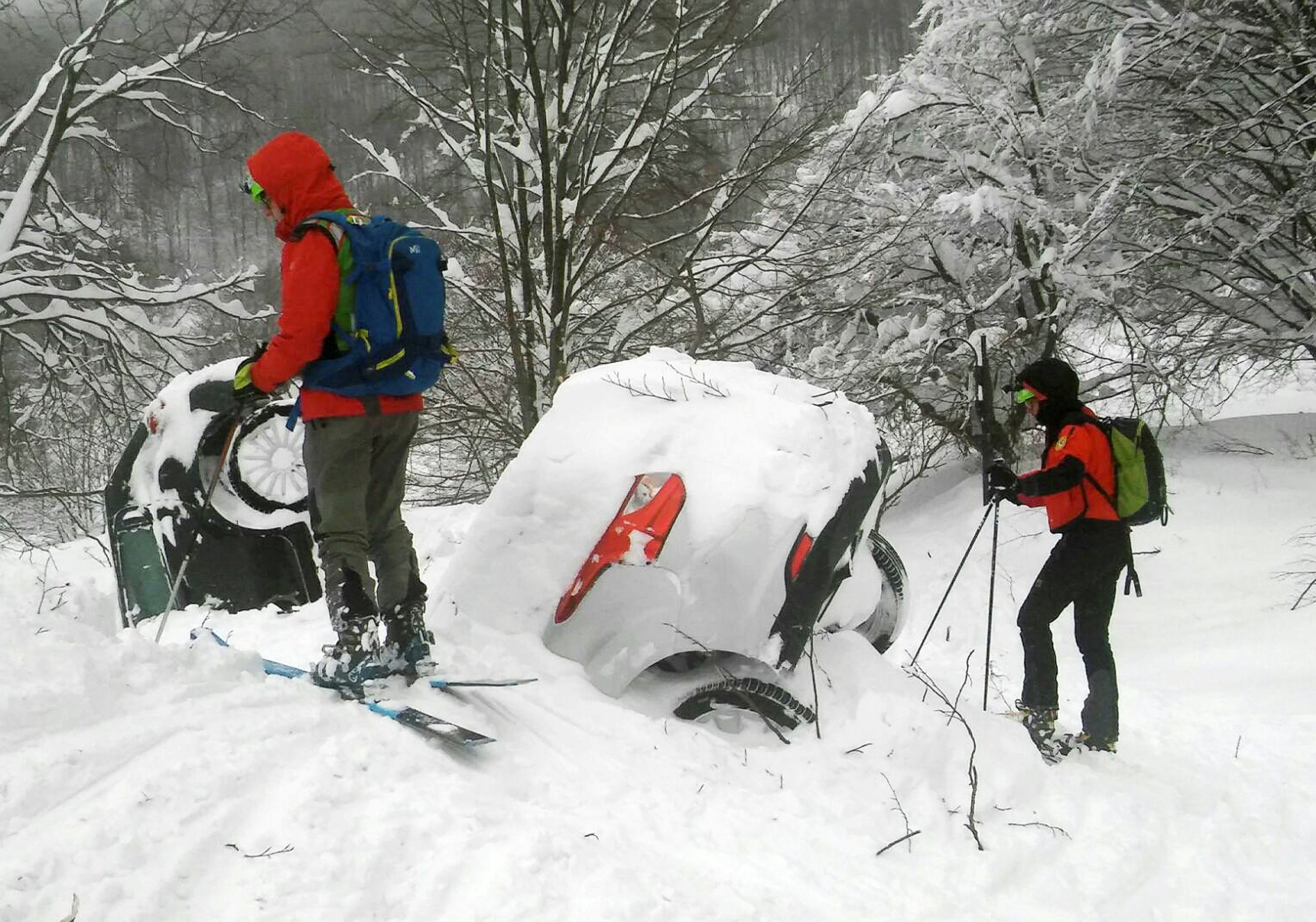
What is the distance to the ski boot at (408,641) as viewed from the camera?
114 inches

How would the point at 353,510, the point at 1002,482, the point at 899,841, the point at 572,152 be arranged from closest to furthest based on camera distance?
the point at 899,841 < the point at 353,510 < the point at 1002,482 < the point at 572,152

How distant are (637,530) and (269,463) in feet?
6.68

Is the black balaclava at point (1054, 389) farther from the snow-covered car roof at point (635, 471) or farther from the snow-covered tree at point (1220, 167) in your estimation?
the snow-covered tree at point (1220, 167)

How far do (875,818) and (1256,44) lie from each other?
9856 millimetres

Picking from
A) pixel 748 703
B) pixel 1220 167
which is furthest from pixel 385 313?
pixel 1220 167

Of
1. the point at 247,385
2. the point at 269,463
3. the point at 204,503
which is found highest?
the point at 247,385

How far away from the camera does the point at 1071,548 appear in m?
4.02

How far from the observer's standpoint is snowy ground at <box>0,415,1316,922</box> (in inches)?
68.7

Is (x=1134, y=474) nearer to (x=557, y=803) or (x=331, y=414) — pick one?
(x=557, y=803)

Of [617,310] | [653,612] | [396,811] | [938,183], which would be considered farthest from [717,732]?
[938,183]

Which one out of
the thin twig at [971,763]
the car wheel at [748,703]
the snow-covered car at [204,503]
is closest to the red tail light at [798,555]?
the car wheel at [748,703]

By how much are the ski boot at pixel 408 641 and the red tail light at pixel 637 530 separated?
517 mm

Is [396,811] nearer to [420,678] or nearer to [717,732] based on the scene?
[420,678]

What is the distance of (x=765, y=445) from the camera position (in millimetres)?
3297
